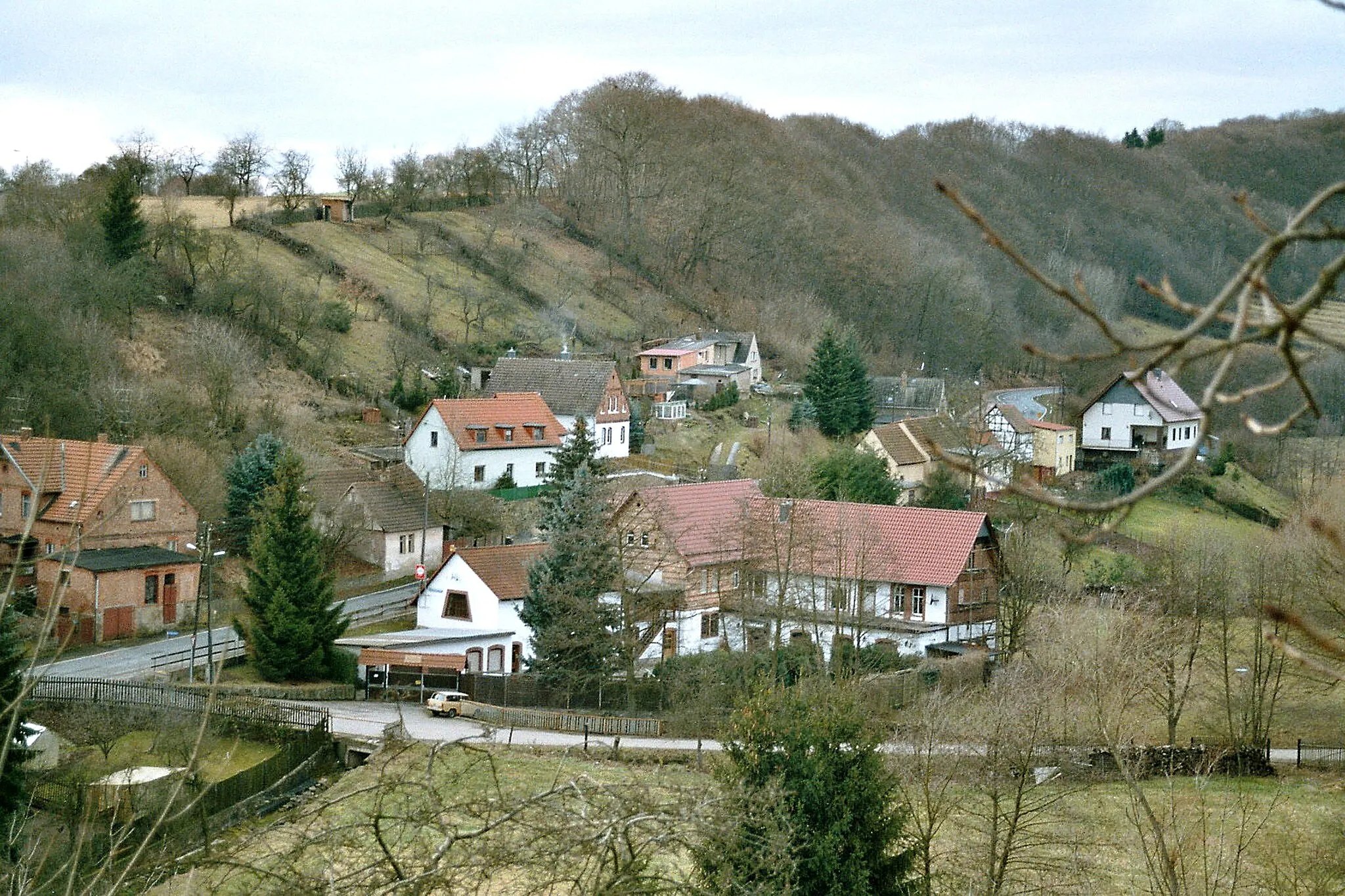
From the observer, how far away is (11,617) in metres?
17.0

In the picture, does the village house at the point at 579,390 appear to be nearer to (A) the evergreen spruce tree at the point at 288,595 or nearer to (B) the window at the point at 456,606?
(B) the window at the point at 456,606

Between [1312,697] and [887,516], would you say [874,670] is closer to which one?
[887,516]

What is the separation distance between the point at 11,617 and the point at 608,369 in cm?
3249

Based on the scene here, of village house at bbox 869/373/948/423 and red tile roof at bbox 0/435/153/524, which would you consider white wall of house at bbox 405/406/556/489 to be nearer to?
red tile roof at bbox 0/435/153/524

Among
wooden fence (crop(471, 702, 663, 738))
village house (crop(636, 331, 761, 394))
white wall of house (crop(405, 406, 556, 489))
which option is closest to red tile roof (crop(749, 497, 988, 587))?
wooden fence (crop(471, 702, 663, 738))

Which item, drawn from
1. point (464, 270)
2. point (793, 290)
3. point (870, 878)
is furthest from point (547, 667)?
point (793, 290)

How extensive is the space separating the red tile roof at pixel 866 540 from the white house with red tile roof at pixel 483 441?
1295 cm

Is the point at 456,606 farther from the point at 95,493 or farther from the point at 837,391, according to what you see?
the point at 837,391

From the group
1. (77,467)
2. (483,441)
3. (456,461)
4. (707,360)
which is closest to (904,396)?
(707,360)

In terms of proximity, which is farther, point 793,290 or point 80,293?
point 793,290

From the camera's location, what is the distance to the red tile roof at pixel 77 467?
2883 cm

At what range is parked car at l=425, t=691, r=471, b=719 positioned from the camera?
26188 mm

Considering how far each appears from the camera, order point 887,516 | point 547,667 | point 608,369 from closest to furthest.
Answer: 1. point 547,667
2. point 887,516
3. point 608,369

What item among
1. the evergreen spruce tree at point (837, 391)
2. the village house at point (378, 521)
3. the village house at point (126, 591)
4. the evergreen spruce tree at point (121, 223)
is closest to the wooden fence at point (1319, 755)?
the village house at point (378, 521)
